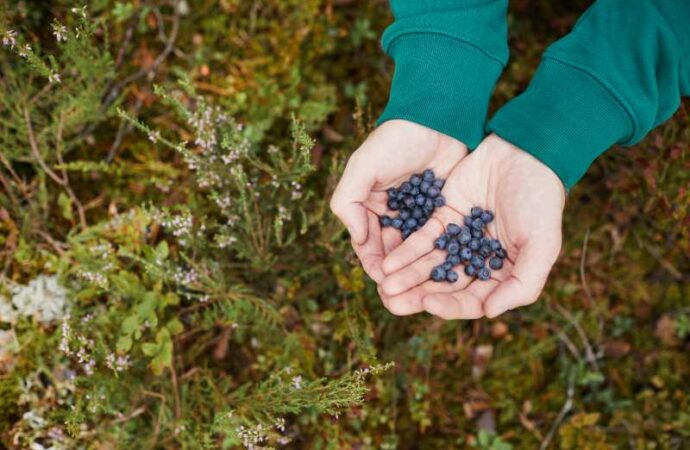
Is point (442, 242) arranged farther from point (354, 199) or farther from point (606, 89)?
point (606, 89)

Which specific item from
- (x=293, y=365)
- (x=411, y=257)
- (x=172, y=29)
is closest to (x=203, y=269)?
(x=293, y=365)

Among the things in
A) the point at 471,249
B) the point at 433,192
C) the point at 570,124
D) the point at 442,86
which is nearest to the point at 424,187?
the point at 433,192

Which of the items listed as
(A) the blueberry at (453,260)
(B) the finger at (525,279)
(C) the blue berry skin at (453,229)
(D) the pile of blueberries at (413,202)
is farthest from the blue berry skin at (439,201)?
(B) the finger at (525,279)

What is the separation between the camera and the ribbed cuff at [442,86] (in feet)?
7.53

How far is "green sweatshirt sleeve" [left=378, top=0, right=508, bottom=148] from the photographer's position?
→ 232cm

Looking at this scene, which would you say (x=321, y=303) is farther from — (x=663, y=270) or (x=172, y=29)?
(x=663, y=270)

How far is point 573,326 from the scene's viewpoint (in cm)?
308

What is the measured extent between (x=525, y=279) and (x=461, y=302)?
0.72 feet

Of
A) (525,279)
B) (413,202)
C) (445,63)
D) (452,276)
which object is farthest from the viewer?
(445,63)

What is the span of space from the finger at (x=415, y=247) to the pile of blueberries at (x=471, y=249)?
31 millimetres

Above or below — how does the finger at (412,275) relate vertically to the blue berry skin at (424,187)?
below

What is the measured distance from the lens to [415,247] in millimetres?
2168

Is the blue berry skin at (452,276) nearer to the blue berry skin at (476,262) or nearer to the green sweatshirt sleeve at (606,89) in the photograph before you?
the blue berry skin at (476,262)

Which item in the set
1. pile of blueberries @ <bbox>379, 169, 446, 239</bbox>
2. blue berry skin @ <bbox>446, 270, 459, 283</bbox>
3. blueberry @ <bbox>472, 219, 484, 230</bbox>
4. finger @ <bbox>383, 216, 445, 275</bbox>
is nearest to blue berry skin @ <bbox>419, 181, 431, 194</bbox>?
pile of blueberries @ <bbox>379, 169, 446, 239</bbox>
